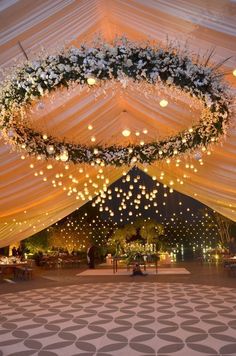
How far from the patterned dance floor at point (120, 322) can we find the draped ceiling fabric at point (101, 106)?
7.23ft

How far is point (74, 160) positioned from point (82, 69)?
10.3 feet

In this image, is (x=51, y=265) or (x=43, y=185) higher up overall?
(x=43, y=185)

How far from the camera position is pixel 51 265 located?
17.0m

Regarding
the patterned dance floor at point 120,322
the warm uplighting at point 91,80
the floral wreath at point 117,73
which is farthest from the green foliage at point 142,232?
the warm uplighting at point 91,80

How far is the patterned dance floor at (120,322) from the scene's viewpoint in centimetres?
452

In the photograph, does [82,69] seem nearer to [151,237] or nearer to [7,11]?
[7,11]

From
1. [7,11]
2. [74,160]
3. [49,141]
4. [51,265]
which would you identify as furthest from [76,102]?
[51,265]

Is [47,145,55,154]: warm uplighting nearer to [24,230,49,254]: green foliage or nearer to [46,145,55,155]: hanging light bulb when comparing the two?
[46,145,55,155]: hanging light bulb

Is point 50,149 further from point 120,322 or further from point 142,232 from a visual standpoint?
point 142,232

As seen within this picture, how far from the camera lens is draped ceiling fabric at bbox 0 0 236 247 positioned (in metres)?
3.47

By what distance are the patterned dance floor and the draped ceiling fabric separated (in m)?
2.20

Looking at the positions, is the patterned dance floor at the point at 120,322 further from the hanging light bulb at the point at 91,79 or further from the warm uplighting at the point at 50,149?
the hanging light bulb at the point at 91,79

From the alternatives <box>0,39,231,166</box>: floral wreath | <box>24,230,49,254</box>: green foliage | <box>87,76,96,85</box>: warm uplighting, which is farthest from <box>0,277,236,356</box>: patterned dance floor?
<box>24,230,49,254</box>: green foliage

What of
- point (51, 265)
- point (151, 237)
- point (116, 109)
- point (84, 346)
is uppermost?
point (116, 109)
